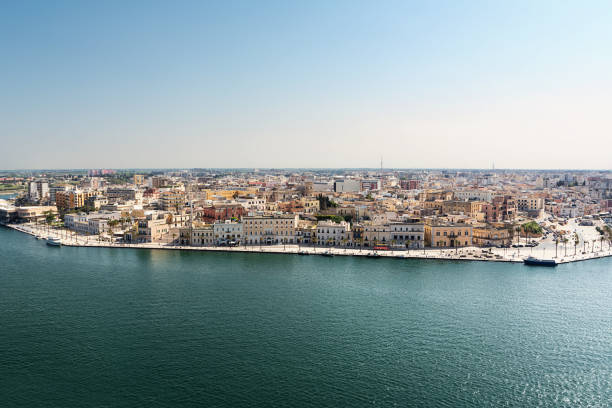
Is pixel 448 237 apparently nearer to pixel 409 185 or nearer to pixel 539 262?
pixel 539 262

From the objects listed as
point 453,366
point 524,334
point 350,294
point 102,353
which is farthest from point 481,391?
point 102,353

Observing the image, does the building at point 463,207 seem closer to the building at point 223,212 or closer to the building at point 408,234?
the building at point 408,234

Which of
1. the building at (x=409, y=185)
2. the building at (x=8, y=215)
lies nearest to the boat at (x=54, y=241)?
the building at (x=8, y=215)

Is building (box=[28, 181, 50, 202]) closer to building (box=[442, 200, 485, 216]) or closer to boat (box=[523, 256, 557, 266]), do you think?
building (box=[442, 200, 485, 216])

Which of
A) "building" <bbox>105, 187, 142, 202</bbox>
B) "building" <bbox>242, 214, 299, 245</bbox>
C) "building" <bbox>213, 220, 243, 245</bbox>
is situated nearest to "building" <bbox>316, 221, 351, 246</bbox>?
"building" <bbox>242, 214, 299, 245</bbox>

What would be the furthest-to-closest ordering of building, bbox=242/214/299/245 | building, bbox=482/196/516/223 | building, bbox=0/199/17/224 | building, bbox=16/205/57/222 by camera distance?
building, bbox=0/199/17/224 → building, bbox=16/205/57/222 → building, bbox=482/196/516/223 → building, bbox=242/214/299/245

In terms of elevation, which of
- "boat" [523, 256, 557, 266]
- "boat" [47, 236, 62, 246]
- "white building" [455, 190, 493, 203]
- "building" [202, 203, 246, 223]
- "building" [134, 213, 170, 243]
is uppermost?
"white building" [455, 190, 493, 203]
